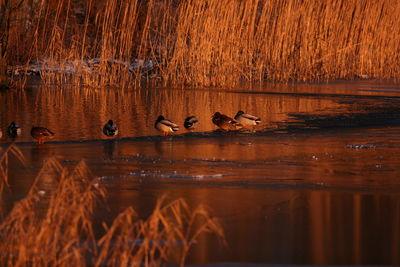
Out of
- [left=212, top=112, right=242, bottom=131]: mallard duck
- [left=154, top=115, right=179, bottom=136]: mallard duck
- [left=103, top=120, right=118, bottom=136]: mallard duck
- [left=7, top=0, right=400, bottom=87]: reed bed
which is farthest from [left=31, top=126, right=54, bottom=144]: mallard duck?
[left=7, top=0, right=400, bottom=87]: reed bed

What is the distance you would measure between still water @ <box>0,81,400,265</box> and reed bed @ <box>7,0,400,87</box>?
2.62 m

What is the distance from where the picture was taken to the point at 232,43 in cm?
1969

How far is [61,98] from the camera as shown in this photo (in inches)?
673


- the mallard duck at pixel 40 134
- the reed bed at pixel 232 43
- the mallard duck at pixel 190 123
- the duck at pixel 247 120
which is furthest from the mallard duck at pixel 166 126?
the reed bed at pixel 232 43

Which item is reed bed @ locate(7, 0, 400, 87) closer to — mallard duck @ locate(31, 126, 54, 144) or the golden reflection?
the golden reflection

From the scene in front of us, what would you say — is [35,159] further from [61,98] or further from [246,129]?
[61,98]

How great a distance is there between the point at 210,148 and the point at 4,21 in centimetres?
1023

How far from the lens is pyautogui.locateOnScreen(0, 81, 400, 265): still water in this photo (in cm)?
590

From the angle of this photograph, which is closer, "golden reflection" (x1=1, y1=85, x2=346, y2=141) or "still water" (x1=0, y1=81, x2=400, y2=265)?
"still water" (x1=0, y1=81, x2=400, y2=265)

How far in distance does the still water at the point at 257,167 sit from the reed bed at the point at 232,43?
262 centimetres

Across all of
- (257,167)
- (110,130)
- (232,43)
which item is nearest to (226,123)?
(110,130)

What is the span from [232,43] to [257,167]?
1113cm

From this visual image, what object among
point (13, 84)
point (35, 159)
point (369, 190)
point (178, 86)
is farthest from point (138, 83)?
point (369, 190)

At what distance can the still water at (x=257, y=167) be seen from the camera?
5.90 meters
